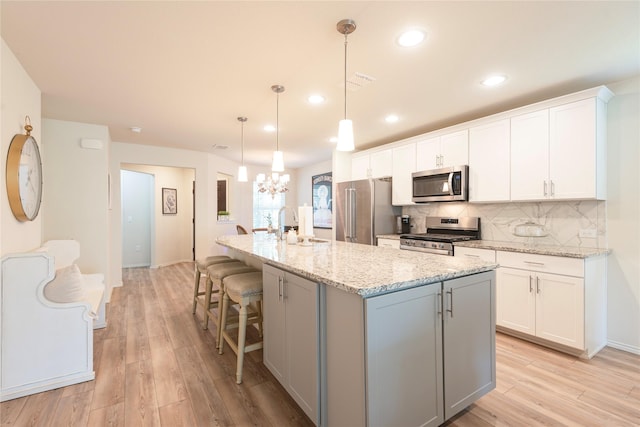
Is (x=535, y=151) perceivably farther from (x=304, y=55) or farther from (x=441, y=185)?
(x=304, y=55)

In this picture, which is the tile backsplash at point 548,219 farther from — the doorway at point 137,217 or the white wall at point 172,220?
the doorway at point 137,217

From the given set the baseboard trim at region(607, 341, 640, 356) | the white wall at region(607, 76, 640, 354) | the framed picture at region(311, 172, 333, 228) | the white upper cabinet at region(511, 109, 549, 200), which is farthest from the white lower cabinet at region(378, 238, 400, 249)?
the framed picture at region(311, 172, 333, 228)

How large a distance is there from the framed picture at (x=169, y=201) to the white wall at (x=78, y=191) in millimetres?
2678

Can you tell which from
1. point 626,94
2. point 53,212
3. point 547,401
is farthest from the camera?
point 53,212

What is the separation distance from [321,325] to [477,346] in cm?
99

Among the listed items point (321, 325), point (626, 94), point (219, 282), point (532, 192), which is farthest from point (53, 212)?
→ point (626, 94)

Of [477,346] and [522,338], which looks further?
[522,338]

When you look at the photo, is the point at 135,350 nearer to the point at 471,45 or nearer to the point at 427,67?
the point at 427,67

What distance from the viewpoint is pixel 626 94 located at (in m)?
2.60

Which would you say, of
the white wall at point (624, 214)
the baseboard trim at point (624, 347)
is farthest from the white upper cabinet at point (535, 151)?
the baseboard trim at point (624, 347)

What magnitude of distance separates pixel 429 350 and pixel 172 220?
6577 mm

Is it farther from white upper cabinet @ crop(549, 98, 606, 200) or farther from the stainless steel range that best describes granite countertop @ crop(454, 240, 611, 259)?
white upper cabinet @ crop(549, 98, 606, 200)

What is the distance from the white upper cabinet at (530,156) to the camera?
2.83 meters

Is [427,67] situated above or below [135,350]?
above
